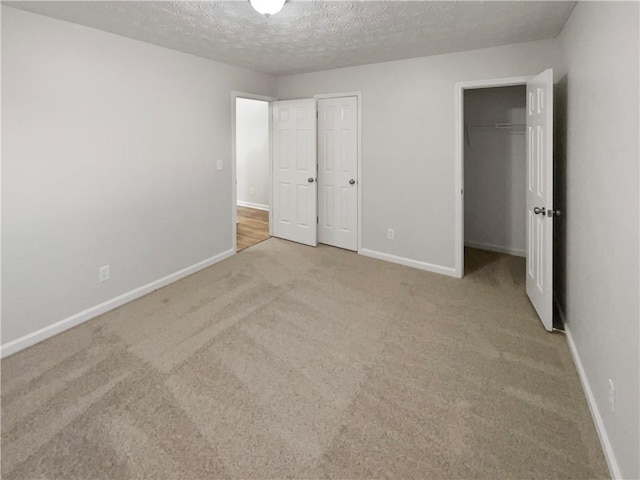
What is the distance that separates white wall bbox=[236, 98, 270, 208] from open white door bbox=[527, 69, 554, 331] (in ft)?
16.5

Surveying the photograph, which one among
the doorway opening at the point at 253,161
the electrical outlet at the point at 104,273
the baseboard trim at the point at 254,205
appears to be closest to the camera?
the electrical outlet at the point at 104,273

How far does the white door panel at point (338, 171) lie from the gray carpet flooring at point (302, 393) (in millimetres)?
1562

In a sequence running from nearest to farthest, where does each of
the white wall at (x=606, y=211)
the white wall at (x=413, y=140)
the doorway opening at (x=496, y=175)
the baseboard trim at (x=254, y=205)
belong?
the white wall at (x=606, y=211)
the white wall at (x=413, y=140)
the doorway opening at (x=496, y=175)
the baseboard trim at (x=254, y=205)

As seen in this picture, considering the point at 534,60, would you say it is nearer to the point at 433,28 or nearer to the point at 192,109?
the point at 433,28

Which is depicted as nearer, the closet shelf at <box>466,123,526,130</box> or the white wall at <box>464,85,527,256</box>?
the closet shelf at <box>466,123,526,130</box>

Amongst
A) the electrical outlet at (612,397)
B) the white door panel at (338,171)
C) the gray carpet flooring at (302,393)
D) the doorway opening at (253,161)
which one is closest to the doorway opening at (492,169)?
the gray carpet flooring at (302,393)

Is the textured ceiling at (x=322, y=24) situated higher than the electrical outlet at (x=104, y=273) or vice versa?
the textured ceiling at (x=322, y=24)

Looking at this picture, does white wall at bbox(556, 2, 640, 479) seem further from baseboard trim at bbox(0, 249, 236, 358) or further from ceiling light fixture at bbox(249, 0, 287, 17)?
baseboard trim at bbox(0, 249, 236, 358)

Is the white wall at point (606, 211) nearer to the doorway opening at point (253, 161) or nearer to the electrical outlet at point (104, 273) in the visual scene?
the electrical outlet at point (104, 273)

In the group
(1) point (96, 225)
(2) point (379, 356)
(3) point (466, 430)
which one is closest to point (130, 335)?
(1) point (96, 225)

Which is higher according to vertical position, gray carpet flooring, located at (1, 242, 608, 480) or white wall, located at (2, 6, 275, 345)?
white wall, located at (2, 6, 275, 345)

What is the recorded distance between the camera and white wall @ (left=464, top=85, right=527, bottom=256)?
432 cm

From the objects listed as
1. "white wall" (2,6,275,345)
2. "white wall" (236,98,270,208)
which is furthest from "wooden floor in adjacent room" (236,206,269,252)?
"white wall" (2,6,275,345)

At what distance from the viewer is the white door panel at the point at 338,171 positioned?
435 centimetres
